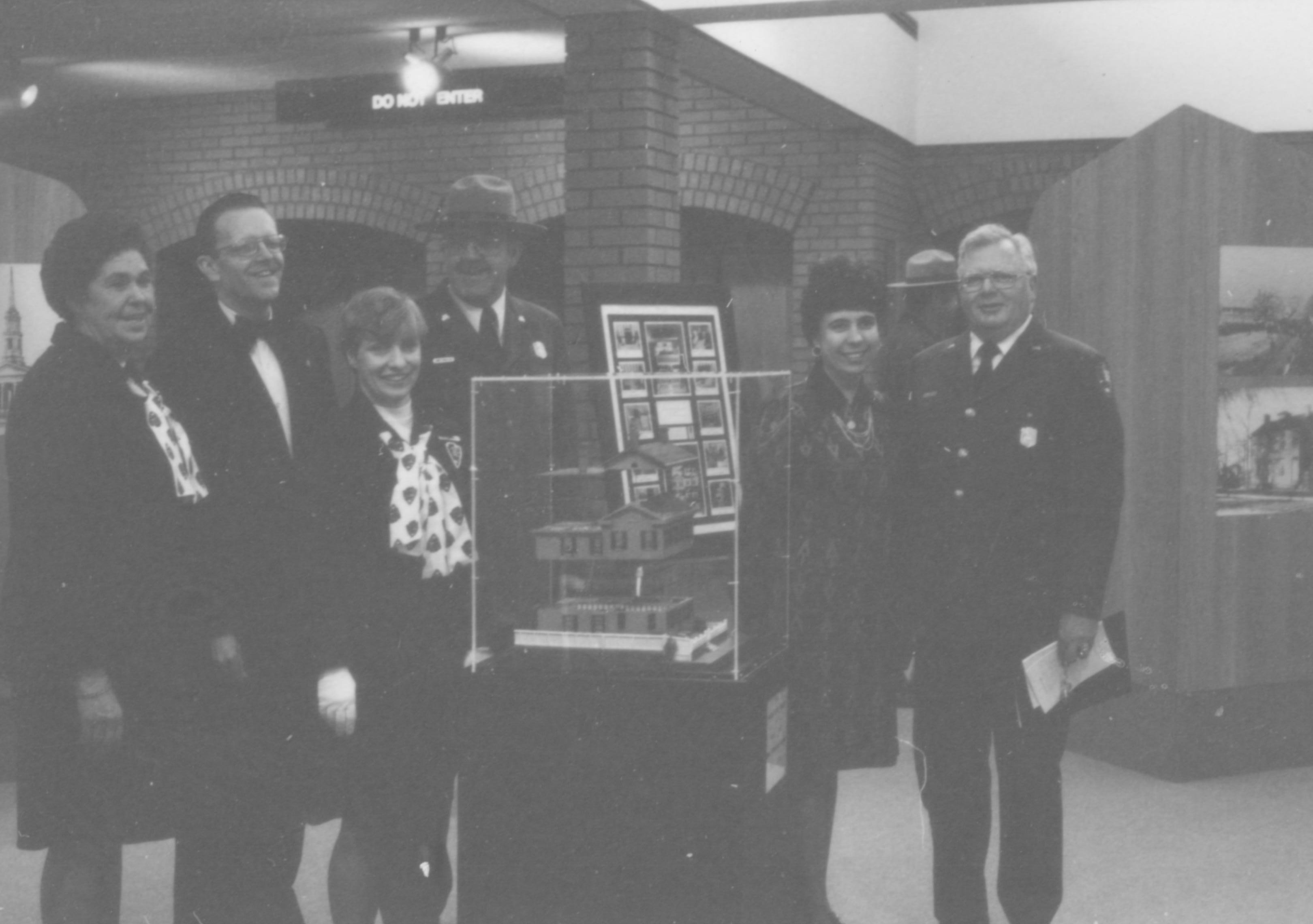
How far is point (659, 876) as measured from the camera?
2.98 meters

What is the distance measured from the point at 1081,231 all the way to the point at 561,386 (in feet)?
9.34

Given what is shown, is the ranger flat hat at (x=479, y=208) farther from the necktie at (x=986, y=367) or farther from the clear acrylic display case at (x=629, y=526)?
the necktie at (x=986, y=367)

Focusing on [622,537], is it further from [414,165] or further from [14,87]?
[14,87]

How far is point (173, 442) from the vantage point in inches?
119


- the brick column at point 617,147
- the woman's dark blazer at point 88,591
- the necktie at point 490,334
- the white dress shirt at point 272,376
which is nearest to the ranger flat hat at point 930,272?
the brick column at point 617,147

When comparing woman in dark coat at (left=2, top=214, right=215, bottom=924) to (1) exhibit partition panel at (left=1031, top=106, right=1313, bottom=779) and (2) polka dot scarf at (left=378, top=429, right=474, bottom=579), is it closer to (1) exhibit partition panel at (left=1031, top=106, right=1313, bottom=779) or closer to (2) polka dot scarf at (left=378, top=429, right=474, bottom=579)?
(2) polka dot scarf at (left=378, top=429, right=474, bottom=579)

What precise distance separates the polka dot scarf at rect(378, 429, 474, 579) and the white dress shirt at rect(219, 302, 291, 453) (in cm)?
26

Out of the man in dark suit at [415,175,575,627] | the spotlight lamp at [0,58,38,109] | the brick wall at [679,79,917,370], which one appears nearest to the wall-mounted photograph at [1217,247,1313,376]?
the man in dark suit at [415,175,575,627]

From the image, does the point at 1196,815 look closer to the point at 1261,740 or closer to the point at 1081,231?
the point at 1261,740

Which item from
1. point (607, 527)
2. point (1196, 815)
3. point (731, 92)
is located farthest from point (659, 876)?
point (731, 92)

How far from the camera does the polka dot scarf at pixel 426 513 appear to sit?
3092mm

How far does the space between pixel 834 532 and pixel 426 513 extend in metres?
0.96

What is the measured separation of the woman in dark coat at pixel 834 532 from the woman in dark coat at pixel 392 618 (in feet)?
2.38

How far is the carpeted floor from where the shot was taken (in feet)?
13.6
